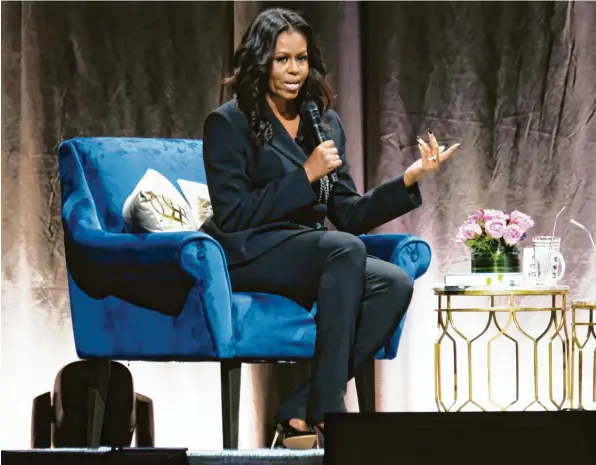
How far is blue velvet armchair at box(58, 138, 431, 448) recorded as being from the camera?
8.11 ft

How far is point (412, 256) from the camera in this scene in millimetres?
2818

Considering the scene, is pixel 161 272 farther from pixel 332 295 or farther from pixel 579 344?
pixel 579 344

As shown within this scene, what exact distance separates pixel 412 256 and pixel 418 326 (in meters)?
1.02

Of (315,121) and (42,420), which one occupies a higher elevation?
(315,121)

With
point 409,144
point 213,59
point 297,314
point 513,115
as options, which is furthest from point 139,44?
point 297,314

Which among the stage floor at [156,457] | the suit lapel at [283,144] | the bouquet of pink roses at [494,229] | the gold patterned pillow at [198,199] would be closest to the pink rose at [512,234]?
the bouquet of pink roses at [494,229]

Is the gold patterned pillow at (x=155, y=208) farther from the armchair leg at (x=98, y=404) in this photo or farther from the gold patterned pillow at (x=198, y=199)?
the armchair leg at (x=98, y=404)

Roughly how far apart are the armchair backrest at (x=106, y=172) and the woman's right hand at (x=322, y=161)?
57 cm

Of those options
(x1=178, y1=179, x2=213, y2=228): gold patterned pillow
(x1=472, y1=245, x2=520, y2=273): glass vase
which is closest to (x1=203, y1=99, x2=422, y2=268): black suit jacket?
(x1=178, y1=179, x2=213, y2=228): gold patterned pillow

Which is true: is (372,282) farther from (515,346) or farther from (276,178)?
(515,346)

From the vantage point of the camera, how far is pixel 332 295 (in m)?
2.38

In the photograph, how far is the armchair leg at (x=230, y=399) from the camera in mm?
2549

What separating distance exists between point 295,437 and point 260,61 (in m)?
0.92

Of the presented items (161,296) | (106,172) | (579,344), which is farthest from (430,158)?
(579,344)
